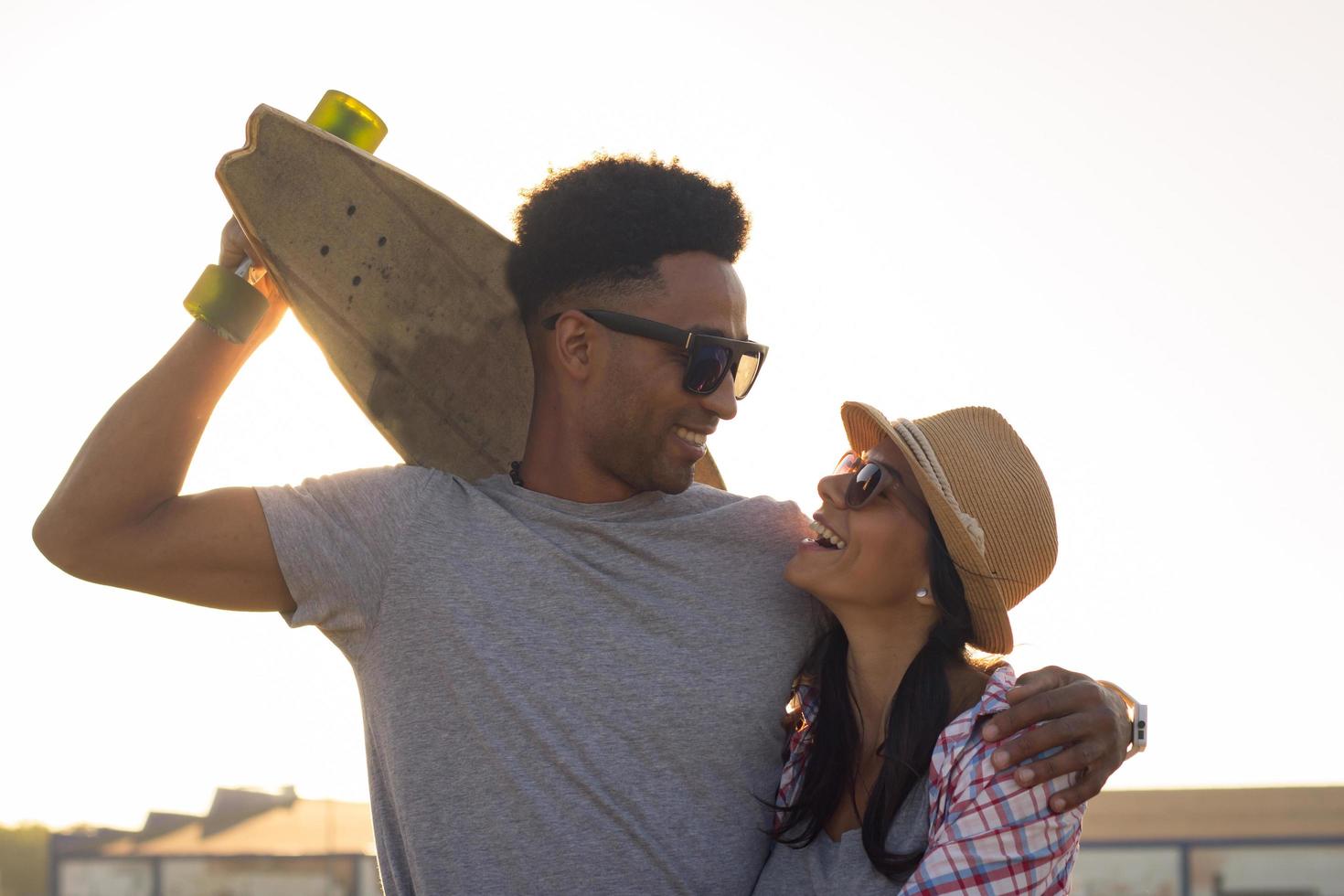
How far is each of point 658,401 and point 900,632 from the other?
2.68ft

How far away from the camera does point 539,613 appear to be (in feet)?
10.8

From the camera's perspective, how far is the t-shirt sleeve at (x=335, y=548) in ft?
10.4

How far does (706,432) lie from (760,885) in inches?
43.9

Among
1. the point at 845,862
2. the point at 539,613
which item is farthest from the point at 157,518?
the point at 845,862

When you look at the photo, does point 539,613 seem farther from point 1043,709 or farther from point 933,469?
point 1043,709

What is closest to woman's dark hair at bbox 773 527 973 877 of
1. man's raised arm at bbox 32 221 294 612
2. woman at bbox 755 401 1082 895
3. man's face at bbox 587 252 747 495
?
woman at bbox 755 401 1082 895

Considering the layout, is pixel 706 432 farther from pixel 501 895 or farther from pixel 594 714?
pixel 501 895

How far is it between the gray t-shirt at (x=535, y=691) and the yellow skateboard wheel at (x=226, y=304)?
0.39 metres

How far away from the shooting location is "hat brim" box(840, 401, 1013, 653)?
328 cm

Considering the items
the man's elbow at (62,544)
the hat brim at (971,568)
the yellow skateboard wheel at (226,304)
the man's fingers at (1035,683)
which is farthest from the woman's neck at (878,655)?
the man's elbow at (62,544)

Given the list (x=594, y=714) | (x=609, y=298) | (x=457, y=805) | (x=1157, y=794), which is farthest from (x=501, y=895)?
(x=1157, y=794)

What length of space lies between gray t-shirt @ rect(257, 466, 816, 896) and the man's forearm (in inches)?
8.9

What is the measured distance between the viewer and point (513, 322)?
159 inches

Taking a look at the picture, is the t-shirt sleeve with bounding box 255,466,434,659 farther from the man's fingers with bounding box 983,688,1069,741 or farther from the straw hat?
the man's fingers with bounding box 983,688,1069,741
